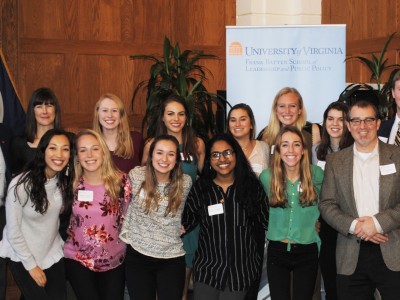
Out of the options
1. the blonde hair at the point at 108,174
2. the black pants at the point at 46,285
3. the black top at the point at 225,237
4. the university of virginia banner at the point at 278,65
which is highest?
the university of virginia banner at the point at 278,65

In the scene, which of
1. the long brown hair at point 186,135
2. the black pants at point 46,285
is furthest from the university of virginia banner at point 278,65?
the black pants at point 46,285

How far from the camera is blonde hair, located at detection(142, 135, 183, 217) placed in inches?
149

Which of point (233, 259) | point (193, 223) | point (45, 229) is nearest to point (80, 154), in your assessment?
point (45, 229)

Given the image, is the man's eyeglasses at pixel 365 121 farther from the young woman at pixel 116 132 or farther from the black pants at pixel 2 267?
the black pants at pixel 2 267

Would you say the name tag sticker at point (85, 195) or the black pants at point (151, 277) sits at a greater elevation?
the name tag sticker at point (85, 195)

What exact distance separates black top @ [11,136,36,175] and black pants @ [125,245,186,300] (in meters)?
1.03

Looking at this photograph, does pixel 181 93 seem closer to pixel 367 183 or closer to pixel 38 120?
pixel 38 120

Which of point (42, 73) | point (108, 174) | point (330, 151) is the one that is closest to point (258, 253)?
point (330, 151)

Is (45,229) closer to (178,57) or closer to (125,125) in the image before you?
(125,125)

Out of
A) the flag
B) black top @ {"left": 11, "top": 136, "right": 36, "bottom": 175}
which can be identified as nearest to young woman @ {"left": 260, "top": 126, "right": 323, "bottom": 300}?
black top @ {"left": 11, "top": 136, "right": 36, "bottom": 175}

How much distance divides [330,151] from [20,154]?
2020 millimetres

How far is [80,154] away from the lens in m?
3.90

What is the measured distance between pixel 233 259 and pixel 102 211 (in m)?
0.80

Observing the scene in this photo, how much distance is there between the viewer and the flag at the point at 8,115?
14.2ft
